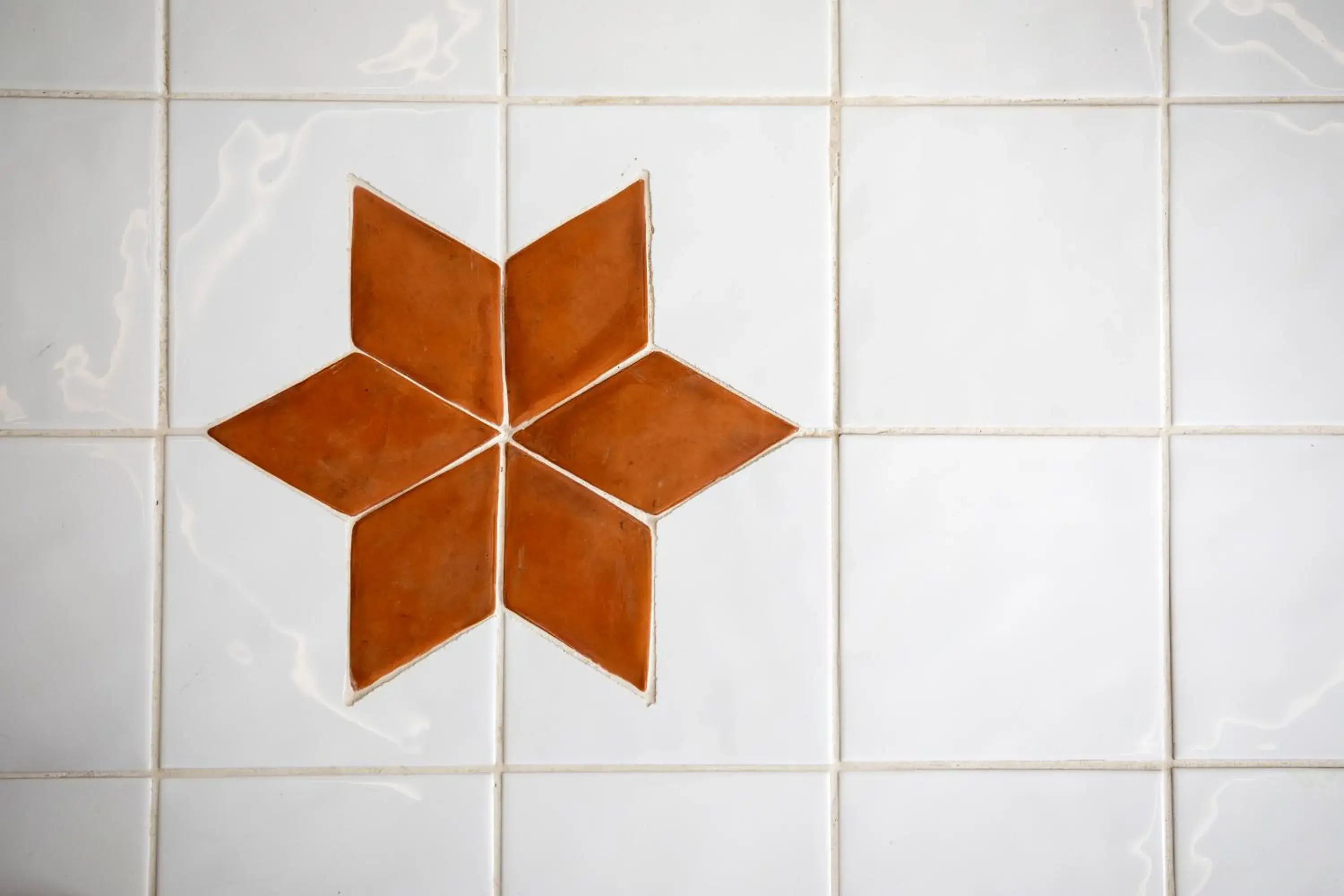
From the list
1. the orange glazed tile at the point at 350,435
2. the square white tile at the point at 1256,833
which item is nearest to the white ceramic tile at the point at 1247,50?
the square white tile at the point at 1256,833

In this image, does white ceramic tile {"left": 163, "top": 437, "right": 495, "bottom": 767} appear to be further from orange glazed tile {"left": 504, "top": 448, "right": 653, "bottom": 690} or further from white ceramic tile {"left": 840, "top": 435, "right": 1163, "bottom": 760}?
white ceramic tile {"left": 840, "top": 435, "right": 1163, "bottom": 760}

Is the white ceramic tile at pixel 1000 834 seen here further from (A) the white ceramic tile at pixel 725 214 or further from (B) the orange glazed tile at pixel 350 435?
(B) the orange glazed tile at pixel 350 435

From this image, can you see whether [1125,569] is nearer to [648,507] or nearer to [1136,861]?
[1136,861]

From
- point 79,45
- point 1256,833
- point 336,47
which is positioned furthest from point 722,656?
point 79,45

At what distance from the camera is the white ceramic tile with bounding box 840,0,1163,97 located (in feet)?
2.24

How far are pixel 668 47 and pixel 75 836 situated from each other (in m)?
0.80

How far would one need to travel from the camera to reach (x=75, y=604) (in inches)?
26.1

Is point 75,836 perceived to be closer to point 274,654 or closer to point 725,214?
point 274,654

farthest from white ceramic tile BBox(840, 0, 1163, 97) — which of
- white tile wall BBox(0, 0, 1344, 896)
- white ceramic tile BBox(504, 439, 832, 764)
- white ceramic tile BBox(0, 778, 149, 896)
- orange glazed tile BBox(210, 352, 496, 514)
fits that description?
white ceramic tile BBox(0, 778, 149, 896)

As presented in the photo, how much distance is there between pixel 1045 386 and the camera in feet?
2.24

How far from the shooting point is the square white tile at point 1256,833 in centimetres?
68

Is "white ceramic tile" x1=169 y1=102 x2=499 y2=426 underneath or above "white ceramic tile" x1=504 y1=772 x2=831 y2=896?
above

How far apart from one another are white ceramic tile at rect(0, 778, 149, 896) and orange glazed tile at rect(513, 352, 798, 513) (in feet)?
1.43

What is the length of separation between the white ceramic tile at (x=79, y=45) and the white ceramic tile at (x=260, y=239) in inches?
2.1
